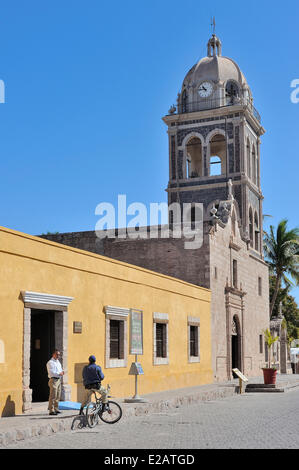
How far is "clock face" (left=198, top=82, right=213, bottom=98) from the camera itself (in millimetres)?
44125

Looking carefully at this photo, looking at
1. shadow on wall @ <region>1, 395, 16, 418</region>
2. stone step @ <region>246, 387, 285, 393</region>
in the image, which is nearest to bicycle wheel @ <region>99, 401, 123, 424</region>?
shadow on wall @ <region>1, 395, 16, 418</region>

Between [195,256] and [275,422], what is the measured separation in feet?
51.5

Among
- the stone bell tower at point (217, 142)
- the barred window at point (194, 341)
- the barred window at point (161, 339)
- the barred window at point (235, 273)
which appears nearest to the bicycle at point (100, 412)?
the barred window at point (161, 339)

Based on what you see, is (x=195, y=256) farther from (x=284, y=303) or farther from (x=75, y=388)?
(x=284, y=303)

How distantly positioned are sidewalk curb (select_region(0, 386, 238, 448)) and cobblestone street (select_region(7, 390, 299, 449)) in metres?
0.21

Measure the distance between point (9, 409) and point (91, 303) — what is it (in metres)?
4.54

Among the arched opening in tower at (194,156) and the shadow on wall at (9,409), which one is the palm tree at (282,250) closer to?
the arched opening in tower at (194,156)

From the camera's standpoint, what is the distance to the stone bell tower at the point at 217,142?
41938 millimetres

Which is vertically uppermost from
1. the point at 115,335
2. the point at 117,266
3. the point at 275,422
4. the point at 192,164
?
the point at 192,164

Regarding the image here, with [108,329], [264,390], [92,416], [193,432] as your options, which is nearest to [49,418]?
[92,416]

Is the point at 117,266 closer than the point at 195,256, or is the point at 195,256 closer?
the point at 117,266

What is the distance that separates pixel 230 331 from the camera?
3136 cm

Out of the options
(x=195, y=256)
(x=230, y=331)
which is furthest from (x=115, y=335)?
(x=230, y=331)
